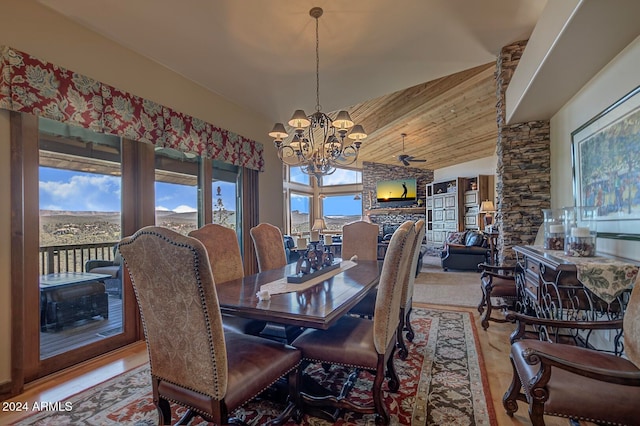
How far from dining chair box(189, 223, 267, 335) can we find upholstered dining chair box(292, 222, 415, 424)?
25.1 inches

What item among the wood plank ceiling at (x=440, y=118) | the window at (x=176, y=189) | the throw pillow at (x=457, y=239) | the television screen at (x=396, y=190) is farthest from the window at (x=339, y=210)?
the window at (x=176, y=189)

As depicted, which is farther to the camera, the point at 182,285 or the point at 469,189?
the point at 469,189

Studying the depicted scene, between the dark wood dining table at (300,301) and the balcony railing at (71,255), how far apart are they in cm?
145

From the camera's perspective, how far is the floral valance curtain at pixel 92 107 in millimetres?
2088

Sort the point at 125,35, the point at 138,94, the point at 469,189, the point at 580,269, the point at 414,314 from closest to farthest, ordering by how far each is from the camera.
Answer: the point at 580,269
the point at 125,35
the point at 138,94
the point at 414,314
the point at 469,189

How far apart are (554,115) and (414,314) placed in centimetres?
273

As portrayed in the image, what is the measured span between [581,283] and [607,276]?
0.13m

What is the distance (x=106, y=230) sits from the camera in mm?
2842

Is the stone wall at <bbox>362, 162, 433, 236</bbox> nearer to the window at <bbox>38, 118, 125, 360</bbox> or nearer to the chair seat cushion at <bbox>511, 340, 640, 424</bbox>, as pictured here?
the window at <bbox>38, 118, 125, 360</bbox>

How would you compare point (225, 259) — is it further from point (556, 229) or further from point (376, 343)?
point (556, 229)

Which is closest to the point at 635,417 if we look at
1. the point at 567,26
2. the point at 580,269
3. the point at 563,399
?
the point at 563,399

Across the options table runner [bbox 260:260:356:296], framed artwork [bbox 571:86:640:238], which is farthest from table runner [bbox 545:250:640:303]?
table runner [bbox 260:260:356:296]

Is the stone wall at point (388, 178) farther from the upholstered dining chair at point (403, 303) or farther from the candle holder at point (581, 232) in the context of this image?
the candle holder at point (581, 232)

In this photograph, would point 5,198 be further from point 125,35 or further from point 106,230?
point 125,35
